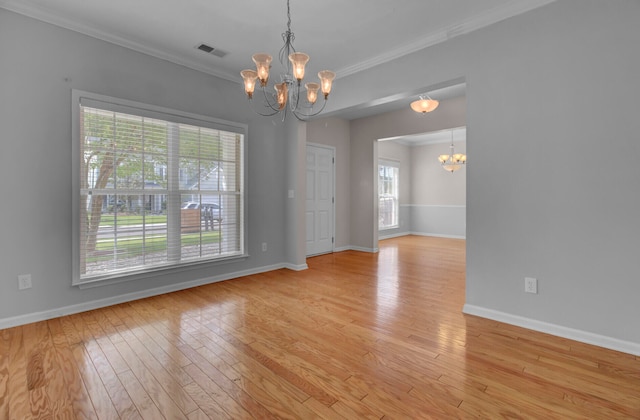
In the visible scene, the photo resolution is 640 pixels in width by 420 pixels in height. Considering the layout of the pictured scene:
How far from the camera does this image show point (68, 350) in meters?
2.19

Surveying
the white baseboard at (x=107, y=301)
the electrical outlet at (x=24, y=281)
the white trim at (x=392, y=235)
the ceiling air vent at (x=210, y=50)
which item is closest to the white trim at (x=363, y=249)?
the white trim at (x=392, y=235)

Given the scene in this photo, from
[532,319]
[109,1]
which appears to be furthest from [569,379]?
[109,1]

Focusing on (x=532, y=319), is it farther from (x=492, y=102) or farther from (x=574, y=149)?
(x=492, y=102)

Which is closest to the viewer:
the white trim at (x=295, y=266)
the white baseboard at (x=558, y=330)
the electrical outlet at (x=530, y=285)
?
the white baseboard at (x=558, y=330)

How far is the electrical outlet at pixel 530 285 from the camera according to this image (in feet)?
8.50

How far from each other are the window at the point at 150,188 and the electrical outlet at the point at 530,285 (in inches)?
134

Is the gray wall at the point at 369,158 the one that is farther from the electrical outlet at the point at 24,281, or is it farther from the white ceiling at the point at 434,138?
the electrical outlet at the point at 24,281

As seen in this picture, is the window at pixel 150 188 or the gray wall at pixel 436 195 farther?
the gray wall at pixel 436 195

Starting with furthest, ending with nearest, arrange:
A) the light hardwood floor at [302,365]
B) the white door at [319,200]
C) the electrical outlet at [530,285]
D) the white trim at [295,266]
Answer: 1. the white door at [319,200]
2. the white trim at [295,266]
3. the electrical outlet at [530,285]
4. the light hardwood floor at [302,365]

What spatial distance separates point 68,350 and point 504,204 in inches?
149

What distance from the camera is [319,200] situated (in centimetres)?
608

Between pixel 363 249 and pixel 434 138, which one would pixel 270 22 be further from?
pixel 434 138

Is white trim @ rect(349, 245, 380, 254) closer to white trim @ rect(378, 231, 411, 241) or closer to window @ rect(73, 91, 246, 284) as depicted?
white trim @ rect(378, 231, 411, 241)

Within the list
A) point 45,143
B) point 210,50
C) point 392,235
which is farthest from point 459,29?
point 392,235
